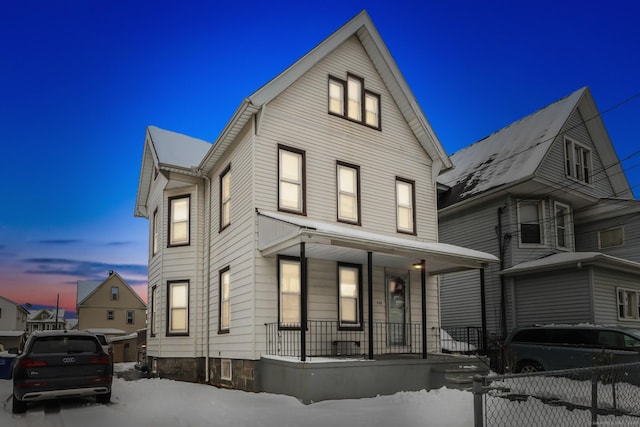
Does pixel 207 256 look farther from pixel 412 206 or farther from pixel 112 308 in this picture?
pixel 112 308

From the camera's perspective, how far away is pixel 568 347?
14.0m

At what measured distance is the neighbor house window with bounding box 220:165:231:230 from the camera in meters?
16.0

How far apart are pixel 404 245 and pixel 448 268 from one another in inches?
142

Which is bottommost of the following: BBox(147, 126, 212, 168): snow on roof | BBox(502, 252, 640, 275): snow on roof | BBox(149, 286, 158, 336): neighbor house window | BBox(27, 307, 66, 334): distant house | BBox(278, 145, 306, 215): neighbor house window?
BBox(27, 307, 66, 334): distant house

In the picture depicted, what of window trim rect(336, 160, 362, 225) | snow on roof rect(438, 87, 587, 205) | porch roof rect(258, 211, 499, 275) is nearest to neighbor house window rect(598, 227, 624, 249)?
snow on roof rect(438, 87, 587, 205)

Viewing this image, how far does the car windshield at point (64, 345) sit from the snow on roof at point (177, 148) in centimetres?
790

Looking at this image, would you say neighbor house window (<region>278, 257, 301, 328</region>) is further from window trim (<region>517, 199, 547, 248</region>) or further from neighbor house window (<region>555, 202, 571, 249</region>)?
neighbor house window (<region>555, 202, 571, 249</region>)

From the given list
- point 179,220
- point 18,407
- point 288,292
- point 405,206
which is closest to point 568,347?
point 405,206

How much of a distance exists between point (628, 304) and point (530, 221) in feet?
14.9

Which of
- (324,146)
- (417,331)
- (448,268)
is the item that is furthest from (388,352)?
(324,146)

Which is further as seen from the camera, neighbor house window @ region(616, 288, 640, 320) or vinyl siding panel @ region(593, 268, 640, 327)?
neighbor house window @ region(616, 288, 640, 320)

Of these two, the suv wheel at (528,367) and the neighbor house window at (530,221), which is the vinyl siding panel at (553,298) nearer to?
the neighbor house window at (530,221)

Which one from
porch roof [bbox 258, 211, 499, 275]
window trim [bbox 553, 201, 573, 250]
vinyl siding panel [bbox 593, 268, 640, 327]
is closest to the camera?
porch roof [bbox 258, 211, 499, 275]

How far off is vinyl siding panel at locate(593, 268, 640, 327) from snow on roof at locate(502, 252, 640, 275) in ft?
1.77
